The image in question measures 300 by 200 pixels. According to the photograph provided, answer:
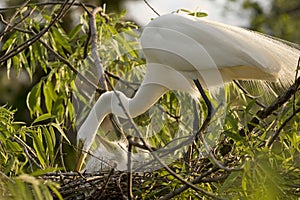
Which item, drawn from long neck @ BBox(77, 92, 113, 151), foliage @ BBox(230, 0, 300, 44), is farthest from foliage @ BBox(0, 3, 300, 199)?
foliage @ BBox(230, 0, 300, 44)

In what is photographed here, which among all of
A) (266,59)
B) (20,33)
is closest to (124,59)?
(20,33)

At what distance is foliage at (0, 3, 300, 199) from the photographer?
172 cm

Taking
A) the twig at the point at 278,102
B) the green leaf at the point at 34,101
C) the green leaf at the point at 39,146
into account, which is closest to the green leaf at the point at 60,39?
the green leaf at the point at 34,101

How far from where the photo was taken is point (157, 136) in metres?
2.84

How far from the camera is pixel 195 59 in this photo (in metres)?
2.61

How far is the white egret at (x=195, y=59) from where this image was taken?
2.49 metres

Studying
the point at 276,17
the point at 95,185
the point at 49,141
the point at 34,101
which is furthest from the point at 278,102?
the point at 276,17

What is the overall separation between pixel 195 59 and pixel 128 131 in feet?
1.92

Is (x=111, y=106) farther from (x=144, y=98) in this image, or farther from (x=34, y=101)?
(x=34, y=101)

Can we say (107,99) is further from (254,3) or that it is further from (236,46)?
(254,3)

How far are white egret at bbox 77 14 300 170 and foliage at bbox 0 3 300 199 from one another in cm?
14

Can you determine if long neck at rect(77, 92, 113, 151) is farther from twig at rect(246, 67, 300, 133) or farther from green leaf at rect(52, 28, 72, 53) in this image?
twig at rect(246, 67, 300, 133)

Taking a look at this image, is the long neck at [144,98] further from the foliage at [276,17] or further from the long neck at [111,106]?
the foliage at [276,17]

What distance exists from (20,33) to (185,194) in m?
1.26
